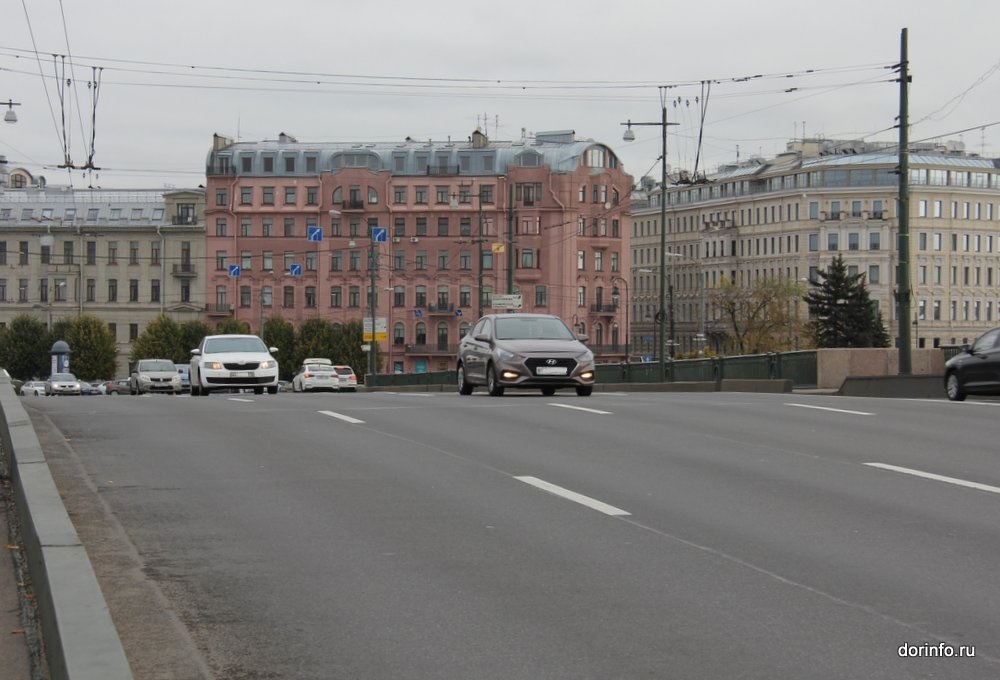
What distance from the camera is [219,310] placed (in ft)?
437

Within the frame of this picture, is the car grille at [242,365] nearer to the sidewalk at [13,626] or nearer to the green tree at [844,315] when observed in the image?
the sidewalk at [13,626]

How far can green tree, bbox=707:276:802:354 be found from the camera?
117 meters

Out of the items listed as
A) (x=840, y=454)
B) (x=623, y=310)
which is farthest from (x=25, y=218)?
(x=840, y=454)

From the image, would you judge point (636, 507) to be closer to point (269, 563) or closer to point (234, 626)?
point (269, 563)

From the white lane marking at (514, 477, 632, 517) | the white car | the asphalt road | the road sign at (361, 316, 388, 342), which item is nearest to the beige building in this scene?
the road sign at (361, 316, 388, 342)

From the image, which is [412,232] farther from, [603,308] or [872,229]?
[872,229]

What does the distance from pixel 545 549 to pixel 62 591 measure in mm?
3477

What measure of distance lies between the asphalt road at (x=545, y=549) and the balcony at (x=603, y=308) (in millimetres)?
114405

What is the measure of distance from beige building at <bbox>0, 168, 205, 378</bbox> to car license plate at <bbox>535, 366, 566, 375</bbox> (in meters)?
111

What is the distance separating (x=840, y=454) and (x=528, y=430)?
13.7 ft

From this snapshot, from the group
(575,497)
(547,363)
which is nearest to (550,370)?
(547,363)

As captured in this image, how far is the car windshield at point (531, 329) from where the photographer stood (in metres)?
29.6

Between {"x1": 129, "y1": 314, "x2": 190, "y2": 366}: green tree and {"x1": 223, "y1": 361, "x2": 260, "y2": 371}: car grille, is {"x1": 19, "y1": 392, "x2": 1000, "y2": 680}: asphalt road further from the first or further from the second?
{"x1": 129, "y1": 314, "x2": 190, "y2": 366}: green tree

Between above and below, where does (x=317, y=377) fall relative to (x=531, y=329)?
below
